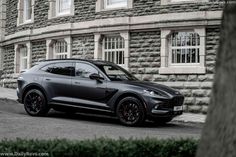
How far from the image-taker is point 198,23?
15.1 m

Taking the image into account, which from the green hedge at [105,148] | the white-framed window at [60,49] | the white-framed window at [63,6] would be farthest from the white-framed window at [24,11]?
the green hedge at [105,148]

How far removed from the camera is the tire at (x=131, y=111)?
412 inches

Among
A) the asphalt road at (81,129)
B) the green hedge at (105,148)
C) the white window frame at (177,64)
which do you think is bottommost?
the asphalt road at (81,129)

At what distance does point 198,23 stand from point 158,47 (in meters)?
1.84

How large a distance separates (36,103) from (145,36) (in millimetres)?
6094

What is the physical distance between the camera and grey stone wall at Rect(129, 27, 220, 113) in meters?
14.8

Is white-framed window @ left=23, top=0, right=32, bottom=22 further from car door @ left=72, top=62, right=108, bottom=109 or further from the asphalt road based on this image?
car door @ left=72, top=62, right=108, bottom=109

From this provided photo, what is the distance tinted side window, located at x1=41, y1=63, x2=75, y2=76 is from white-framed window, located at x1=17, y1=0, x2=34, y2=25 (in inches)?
462

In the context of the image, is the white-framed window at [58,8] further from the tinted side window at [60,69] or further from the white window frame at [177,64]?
the tinted side window at [60,69]

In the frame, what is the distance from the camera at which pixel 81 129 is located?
9.62m

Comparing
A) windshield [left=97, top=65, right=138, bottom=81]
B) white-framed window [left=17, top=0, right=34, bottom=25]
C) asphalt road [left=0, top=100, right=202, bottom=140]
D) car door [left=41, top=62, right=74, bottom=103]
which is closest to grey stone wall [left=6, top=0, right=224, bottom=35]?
white-framed window [left=17, top=0, right=34, bottom=25]

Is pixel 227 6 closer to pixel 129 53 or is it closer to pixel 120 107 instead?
pixel 120 107

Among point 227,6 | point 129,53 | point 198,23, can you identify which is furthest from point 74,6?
point 227,6

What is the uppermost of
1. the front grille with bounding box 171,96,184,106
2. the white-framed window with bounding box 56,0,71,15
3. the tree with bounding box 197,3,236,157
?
the white-framed window with bounding box 56,0,71,15
